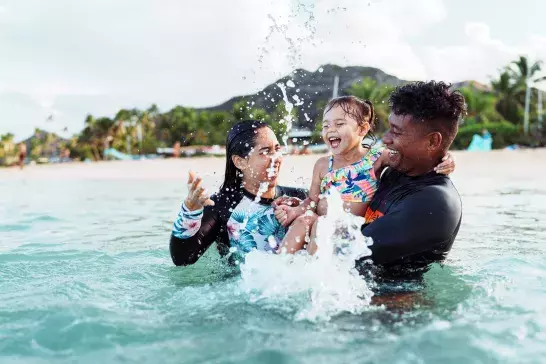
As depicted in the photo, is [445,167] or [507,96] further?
[507,96]

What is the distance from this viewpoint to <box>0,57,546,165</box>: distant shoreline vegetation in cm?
4206

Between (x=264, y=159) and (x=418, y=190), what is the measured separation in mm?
1247

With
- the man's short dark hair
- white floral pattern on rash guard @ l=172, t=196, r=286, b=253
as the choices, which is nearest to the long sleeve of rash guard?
white floral pattern on rash guard @ l=172, t=196, r=286, b=253

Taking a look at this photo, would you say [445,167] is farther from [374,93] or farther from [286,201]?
[374,93]

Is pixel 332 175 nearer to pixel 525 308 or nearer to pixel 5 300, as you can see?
pixel 525 308

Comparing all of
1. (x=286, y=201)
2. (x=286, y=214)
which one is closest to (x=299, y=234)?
(x=286, y=214)

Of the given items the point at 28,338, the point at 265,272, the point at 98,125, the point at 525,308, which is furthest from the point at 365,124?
the point at 98,125

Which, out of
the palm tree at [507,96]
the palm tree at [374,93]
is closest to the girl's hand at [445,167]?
the palm tree at [374,93]

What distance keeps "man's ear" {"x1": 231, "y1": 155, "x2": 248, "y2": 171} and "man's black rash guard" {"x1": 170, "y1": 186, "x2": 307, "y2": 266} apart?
7.9 inches

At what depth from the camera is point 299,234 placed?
13.9ft

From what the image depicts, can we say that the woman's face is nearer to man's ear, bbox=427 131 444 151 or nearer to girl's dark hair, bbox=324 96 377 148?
girl's dark hair, bbox=324 96 377 148

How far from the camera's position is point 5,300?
Result: 4.50m

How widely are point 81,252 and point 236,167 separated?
8.99 ft

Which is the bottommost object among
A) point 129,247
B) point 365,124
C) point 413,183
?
point 129,247
